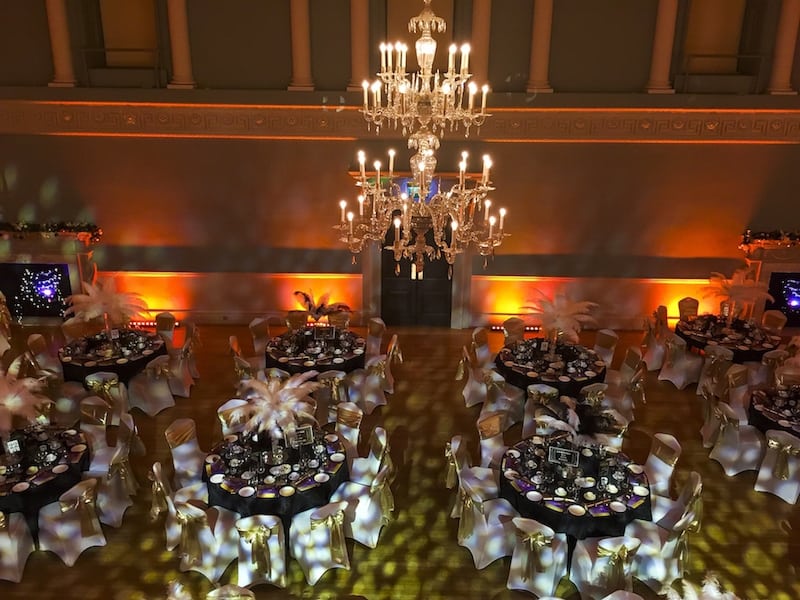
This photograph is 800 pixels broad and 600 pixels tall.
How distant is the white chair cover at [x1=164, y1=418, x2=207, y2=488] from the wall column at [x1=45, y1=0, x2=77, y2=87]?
6.81 metres

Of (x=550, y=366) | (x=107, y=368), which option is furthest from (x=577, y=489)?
(x=107, y=368)

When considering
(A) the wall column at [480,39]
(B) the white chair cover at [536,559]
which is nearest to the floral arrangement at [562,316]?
(B) the white chair cover at [536,559]

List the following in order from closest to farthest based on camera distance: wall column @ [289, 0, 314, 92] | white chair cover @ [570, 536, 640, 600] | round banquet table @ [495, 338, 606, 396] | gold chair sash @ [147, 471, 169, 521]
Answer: white chair cover @ [570, 536, 640, 600] < gold chair sash @ [147, 471, 169, 521] < round banquet table @ [495, 338, 606, 396] < wall column @ [289, 0, 314, 92]

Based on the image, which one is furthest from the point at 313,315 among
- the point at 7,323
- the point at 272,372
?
the point at 7,323

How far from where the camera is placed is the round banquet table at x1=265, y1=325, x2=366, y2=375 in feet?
27.2

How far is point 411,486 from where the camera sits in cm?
708

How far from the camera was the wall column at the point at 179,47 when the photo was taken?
1004 cm

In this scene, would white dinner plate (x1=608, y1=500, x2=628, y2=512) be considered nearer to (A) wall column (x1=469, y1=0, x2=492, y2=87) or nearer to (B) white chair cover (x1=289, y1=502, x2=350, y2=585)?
(B) white chair cover (x1=289, y1=502, x2=350, y2=585)

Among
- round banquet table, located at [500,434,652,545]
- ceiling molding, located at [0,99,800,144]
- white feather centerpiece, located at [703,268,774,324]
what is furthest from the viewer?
ceiling molding, located at [0,99,800,144]

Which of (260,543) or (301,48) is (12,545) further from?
(301,48)

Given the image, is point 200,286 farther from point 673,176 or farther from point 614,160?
point 673,176

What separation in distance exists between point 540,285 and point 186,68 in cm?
662

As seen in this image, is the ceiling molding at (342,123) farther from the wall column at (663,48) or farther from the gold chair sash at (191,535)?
the gold chair sash at (191,535)

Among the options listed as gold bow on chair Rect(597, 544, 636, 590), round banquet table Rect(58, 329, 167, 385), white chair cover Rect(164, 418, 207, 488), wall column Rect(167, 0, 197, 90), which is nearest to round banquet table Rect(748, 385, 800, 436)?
gold bow on chair Rect(597, 544, 636, 590)
